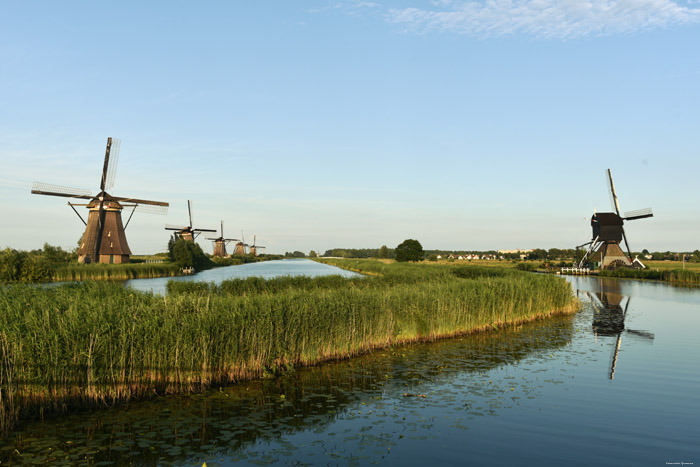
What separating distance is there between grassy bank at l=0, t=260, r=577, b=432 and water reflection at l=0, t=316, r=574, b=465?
53 cm

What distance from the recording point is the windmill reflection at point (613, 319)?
18984mm

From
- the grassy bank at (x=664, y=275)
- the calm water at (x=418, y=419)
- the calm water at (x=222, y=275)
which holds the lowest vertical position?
the calm water at (x=418, y=419)

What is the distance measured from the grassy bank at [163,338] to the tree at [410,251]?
70.1 metres

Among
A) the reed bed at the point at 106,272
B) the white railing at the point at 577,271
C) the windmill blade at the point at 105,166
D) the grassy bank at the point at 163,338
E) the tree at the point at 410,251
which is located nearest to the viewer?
the grassy bank at the point at 163,338

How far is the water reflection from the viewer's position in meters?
7.97

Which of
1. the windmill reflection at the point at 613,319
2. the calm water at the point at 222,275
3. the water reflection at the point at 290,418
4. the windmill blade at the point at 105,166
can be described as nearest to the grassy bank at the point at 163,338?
the water reflection at the point at 290,418

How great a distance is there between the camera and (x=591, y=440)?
8.76 meters

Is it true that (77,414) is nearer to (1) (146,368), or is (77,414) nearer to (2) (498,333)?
(1) (146,368)

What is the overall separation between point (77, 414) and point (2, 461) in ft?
6.86

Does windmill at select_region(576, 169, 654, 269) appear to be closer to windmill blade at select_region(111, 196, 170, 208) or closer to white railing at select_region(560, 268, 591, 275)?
white railing at select_region(560, 268, 591, 275)

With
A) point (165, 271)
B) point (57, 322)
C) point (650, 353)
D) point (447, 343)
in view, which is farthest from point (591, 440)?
point (165, 271)

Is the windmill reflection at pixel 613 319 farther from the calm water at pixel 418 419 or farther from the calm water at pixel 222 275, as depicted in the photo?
the calm water at pixel 222 275

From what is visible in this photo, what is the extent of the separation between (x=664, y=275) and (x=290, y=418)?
61.2 metres

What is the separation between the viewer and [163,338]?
1091 cm
